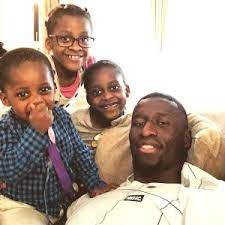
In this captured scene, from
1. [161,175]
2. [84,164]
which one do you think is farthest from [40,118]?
[161,175]

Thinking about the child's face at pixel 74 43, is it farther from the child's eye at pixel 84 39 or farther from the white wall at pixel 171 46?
the white wall at pixel 171 46


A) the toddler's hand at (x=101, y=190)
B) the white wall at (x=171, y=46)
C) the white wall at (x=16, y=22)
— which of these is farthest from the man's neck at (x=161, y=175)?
the white wall at (x=16, y=22)

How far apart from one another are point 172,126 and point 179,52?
2368 millimetres

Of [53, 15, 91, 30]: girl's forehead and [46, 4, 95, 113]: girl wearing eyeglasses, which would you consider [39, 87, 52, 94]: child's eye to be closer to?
[46, 4, 95, 113]: girl wearing eyeglasses

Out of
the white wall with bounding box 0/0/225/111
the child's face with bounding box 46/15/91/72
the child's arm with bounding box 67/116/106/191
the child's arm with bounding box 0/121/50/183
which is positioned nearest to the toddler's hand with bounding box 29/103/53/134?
the child's arm with bounding box 0/121/50/183

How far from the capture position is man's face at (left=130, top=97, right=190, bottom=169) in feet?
5.29

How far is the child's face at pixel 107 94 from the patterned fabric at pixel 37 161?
0.79 feet

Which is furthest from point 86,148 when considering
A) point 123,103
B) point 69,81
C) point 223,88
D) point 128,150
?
point 223,88

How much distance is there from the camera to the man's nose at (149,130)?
1608mm

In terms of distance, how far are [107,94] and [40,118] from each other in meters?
0.56

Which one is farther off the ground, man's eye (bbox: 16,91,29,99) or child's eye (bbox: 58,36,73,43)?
child's eye (bbox: 58,36,73,43)

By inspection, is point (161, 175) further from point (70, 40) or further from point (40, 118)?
point (70, 40)

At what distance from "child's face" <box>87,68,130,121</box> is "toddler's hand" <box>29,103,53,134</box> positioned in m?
0.51

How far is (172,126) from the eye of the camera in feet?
5.43
